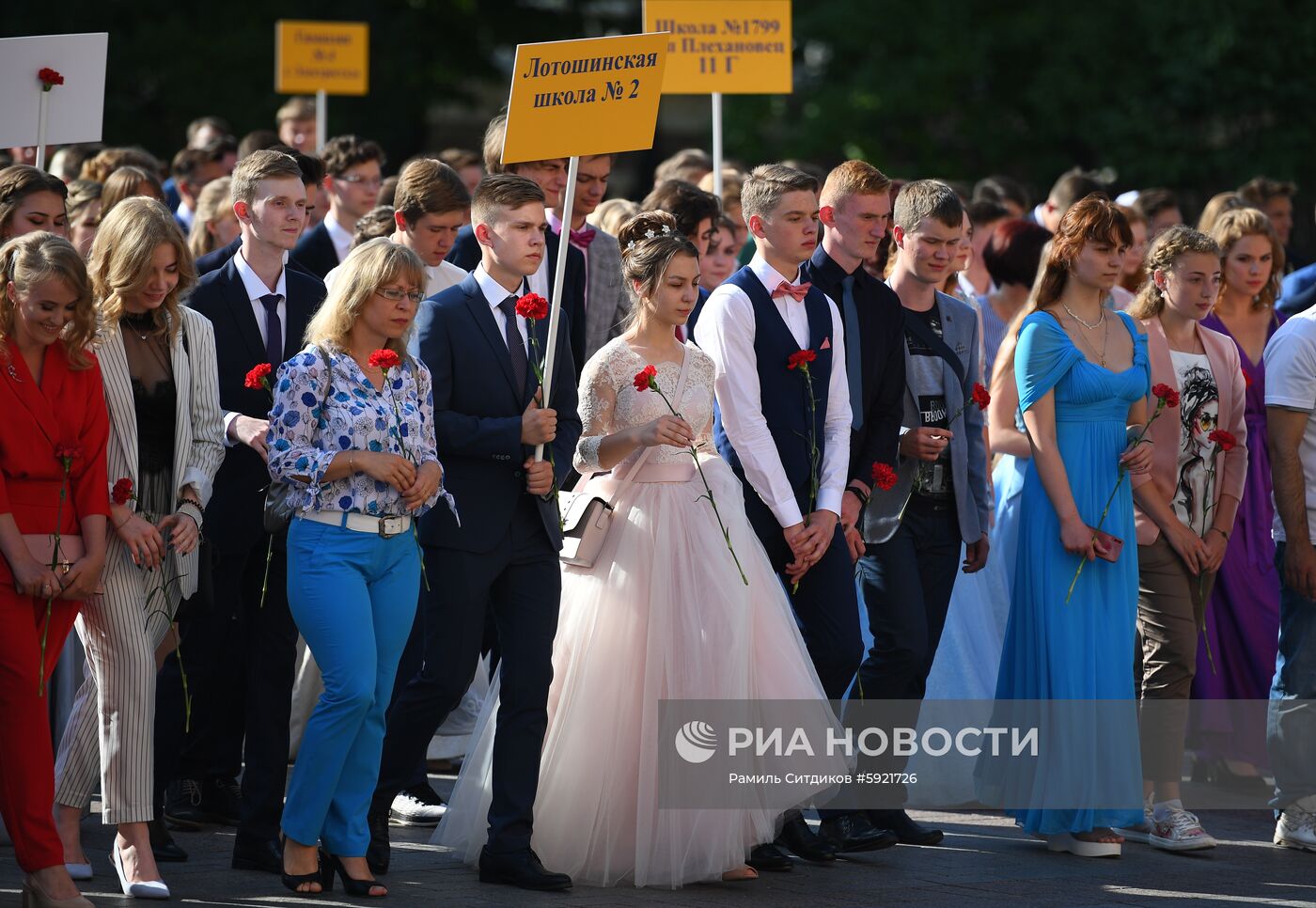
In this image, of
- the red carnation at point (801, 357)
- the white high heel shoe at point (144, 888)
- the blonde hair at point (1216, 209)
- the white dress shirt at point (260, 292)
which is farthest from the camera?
the blonde hair at point (1216, 209)

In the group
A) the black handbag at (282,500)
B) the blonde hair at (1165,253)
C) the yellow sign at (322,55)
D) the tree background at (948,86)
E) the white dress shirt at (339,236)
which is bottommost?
the black handbag at (282,500)

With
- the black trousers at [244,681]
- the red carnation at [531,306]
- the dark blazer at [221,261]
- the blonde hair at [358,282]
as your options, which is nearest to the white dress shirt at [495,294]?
the red carnation at [531,306]

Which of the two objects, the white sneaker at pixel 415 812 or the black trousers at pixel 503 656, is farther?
the white sneaker at pixel 415 812

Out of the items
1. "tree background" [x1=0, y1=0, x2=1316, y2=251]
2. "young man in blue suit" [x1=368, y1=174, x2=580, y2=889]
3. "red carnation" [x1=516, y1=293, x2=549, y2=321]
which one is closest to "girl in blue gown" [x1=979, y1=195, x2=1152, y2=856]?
"young man in blue suit" [x1=368, y1=174, x2=580, y2=889]

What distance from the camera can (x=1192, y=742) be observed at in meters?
9.16

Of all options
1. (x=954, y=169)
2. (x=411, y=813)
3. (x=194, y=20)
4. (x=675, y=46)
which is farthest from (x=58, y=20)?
(x=411, y=813)

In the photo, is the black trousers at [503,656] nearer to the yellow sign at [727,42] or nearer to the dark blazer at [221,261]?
the dark blazer at [221,261]

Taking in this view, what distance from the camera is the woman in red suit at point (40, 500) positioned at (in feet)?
19.2

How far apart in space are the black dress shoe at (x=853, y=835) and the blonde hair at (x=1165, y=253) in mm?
2616

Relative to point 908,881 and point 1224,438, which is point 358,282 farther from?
point 1224,438

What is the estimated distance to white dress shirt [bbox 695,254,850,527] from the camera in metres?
6.99

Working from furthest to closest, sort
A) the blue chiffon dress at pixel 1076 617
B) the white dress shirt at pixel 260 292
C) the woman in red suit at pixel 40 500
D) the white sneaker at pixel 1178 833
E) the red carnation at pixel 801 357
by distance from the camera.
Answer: the white sneaker at pixel 1178 833, the blue chiffon dress at pixel 1076 617, the white dress shirt at pixel 260 292, the red carnation at pixel 801 357, the woman in red suit at pixel 40 500

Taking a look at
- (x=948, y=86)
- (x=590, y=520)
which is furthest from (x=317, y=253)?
(x=948, y=86)

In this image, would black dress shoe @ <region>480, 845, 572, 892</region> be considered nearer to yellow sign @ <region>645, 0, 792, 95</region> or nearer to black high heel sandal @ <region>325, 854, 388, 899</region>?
black high heel sandal @ <region>325, 854, 388, 899</region>
